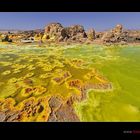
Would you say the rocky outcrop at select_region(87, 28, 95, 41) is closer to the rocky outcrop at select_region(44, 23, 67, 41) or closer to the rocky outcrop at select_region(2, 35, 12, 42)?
the rocky outcrop at select_region(44, 23, 67, 41)

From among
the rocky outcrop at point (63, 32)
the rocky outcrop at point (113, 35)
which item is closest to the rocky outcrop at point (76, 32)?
the rocky outcrop at point (63, 32)

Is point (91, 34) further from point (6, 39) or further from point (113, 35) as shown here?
point (6, 39)

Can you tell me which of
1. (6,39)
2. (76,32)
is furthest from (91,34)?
(6,39)

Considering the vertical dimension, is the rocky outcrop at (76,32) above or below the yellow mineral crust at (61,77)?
above

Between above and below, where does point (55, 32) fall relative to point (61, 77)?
above

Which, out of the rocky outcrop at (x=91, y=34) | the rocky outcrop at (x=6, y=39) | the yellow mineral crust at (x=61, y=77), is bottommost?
the yellow mineral crust at (x=61, y=77)

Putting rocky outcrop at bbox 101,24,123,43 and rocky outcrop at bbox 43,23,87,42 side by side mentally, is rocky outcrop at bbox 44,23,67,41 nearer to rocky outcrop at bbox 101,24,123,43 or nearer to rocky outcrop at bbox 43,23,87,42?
rocky outcrop at bbox 43,23,87,42

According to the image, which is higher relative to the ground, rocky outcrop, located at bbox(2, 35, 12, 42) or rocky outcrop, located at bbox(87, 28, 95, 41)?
rocky outcrop, located at bbox(87, 28, 95, 41)

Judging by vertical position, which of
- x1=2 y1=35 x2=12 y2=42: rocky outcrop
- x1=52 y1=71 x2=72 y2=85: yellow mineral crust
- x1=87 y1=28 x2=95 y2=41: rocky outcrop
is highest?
x1=87 y1=28 x2=95 y2=41: rocky outcrop

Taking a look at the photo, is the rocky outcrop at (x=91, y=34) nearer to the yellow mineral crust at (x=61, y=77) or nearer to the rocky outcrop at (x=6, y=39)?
the yellow mineral crust at (x=61, y=77)

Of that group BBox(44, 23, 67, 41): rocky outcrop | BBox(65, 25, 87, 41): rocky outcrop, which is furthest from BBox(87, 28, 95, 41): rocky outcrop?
BBox(44, 23, 67, 41): rocky outcrop
